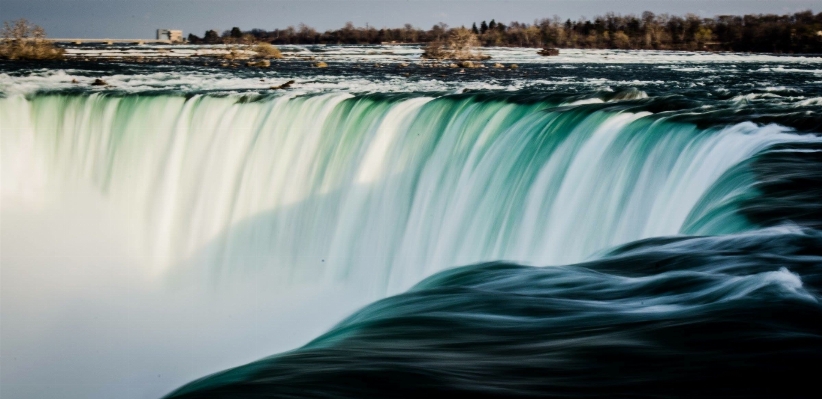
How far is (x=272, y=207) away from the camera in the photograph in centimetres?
1524

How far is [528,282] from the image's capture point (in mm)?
5625

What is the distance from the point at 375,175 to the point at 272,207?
2.15m

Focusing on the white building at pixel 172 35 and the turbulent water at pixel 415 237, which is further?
the white building at pixel 172 35

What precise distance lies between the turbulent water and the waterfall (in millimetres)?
42

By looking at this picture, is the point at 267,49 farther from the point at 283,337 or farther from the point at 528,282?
the point at 528,282

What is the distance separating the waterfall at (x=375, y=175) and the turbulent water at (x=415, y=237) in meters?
0.04

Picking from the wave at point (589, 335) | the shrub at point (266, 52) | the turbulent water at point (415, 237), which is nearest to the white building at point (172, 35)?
the shrub at point (266, 52)

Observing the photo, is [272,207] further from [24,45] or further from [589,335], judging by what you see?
[24,45]

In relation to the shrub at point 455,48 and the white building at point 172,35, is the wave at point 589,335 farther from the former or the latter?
the white building at point 172,35

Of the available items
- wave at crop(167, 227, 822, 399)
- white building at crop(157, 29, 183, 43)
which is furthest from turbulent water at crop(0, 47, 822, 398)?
Answer: white building at crop(157, 29, 183, 43)

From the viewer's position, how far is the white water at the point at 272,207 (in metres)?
10.2

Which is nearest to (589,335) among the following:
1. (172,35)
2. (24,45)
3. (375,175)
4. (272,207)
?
(375,175)

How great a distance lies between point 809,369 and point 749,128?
284 inches

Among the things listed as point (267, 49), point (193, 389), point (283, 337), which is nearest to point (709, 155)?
point (283, 337)
